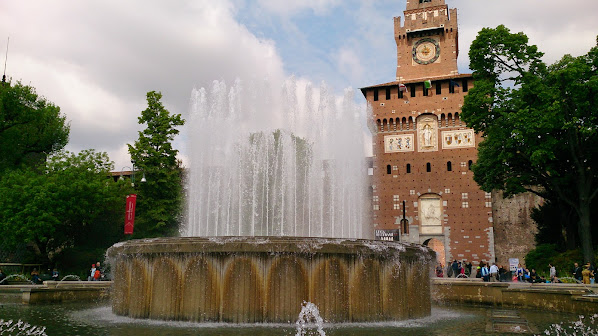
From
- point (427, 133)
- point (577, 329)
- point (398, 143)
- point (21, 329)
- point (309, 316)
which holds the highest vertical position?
point (427, 133)

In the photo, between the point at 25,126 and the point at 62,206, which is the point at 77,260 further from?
the point at 25,126

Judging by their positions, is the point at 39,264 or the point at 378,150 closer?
the point at 39,264

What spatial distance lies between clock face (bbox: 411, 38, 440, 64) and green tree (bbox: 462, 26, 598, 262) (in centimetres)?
1751

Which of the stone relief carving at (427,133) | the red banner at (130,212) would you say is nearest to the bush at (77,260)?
the red banner at (130,212)

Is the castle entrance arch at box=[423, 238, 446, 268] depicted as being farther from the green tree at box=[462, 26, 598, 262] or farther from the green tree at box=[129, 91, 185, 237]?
the green tree at box=[129, 91, 185, 237]

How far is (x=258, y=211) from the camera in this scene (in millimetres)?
21359

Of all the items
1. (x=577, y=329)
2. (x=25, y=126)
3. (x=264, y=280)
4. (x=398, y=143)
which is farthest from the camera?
(x=398, y=143)

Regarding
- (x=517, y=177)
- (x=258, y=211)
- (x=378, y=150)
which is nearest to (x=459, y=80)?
(x=378, y=150)

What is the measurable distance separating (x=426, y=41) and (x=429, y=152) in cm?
1022

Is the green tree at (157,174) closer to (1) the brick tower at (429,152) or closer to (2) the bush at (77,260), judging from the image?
(2) the bush at (77,260)

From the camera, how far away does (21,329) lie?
26.8 ft

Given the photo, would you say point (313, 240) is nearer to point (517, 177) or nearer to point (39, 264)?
point (517, 177)

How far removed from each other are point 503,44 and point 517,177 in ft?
21.9

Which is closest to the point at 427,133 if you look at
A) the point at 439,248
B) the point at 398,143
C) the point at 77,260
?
the point at 398,143
